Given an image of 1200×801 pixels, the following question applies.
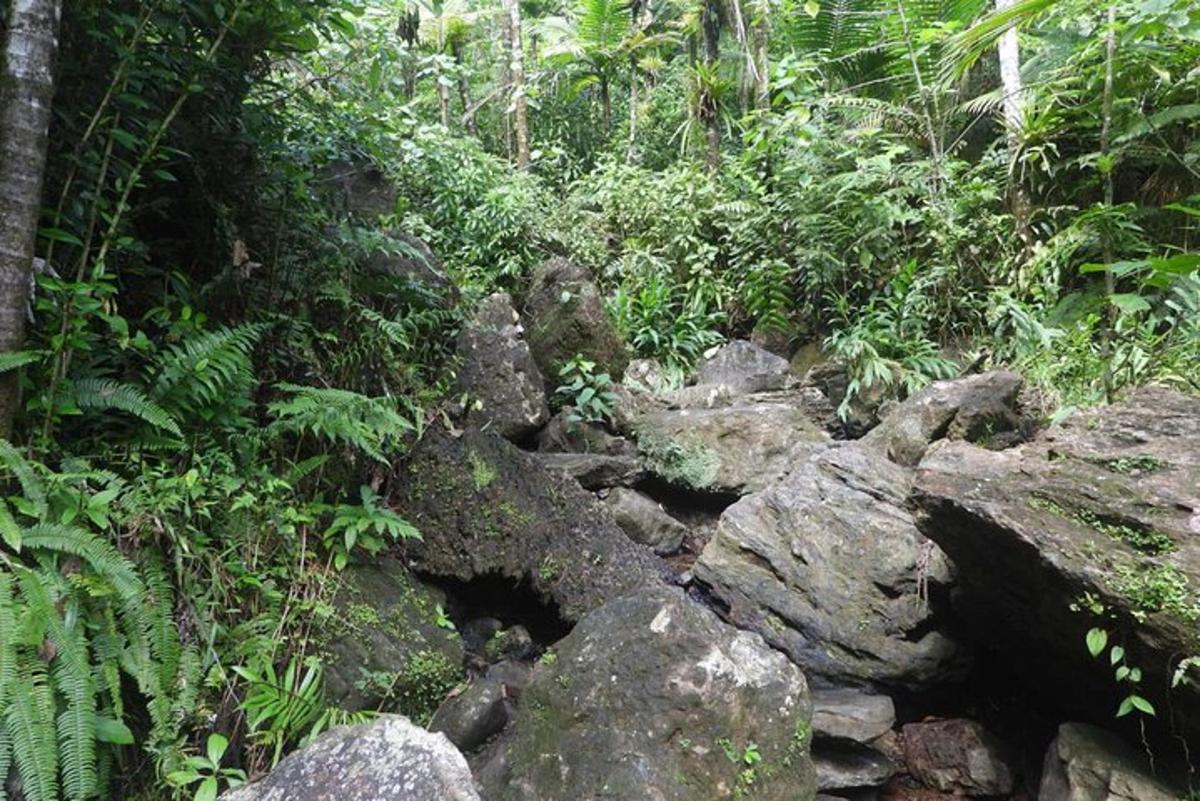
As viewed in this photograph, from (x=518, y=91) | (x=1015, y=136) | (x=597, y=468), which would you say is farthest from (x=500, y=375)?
(x=518, y=91)

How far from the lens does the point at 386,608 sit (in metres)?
3.31

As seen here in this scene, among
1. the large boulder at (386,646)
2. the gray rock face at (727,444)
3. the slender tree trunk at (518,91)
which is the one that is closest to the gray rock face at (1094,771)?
the gray rock face at (727,444)

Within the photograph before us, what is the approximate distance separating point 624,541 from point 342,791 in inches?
102

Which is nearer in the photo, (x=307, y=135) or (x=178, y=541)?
(x=178, y=541)

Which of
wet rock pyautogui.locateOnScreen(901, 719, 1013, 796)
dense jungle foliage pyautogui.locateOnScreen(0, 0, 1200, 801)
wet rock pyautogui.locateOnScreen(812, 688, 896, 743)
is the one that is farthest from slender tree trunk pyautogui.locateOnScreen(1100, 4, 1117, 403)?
wet rock pyautogui.locateOnScreen(812, 688, 896, 743)

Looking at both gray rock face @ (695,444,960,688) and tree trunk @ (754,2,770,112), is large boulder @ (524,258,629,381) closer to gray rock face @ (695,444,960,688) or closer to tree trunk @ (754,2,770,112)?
gray rock face @ (695,444,960,688)

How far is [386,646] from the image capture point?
3.13 metres

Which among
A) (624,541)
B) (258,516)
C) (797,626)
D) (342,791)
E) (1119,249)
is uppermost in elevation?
(1119,249)

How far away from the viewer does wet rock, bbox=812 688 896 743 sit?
3264 millimetres

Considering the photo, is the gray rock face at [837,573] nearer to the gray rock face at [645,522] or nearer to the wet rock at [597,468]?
the gray rock face at [645,522]

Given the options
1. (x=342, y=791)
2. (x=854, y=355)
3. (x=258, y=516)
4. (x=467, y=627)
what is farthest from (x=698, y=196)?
(x=342, y=791)

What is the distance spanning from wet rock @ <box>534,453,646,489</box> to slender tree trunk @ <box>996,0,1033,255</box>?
4.50 metres

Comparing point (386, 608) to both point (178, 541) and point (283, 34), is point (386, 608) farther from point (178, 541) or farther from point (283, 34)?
point (283, 34)

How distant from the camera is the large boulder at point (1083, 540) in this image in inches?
106
